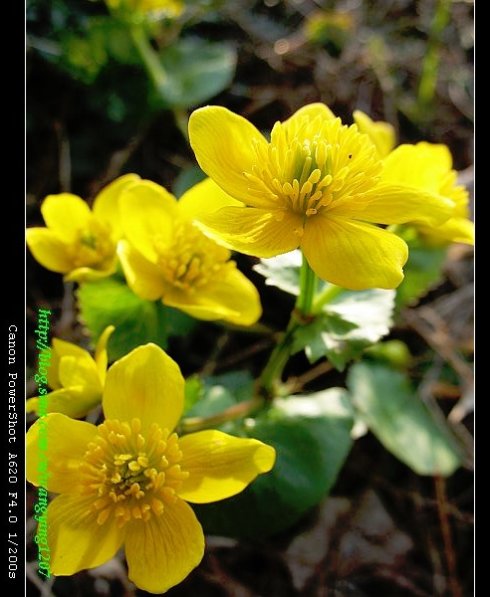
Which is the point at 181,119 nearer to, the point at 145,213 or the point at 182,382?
the point at 145,213

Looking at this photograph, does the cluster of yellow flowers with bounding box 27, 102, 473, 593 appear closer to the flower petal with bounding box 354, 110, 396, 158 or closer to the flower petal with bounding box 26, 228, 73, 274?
the flower petal with bounding box 354, 110, 396, 158

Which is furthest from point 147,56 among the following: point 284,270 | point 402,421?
point 402,421

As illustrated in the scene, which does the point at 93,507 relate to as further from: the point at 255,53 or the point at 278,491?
the point at 255,53

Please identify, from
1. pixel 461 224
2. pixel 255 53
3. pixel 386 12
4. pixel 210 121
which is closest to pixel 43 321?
pixel 210 121

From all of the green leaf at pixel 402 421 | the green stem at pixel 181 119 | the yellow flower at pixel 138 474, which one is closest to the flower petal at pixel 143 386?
the yellow flower at pixel 138 474

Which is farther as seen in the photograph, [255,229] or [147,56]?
[147,56]

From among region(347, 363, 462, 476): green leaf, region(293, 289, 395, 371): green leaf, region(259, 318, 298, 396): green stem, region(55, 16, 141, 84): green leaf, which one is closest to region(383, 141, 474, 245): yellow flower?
region(293, 289, 395, 371): green leaf
